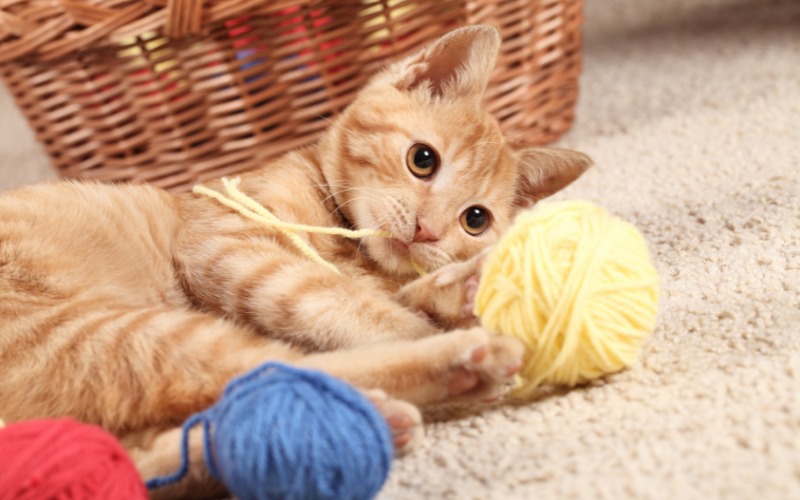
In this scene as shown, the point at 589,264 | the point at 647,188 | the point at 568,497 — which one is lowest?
the point at 647,188

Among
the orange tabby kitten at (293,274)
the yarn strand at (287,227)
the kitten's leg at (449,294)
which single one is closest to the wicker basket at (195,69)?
the orange tabby kitten at (293,274)

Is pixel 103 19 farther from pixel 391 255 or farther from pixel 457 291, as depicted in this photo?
pixel 457 291

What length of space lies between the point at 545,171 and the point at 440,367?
674mm

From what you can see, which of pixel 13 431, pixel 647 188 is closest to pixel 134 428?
pixel 13 431

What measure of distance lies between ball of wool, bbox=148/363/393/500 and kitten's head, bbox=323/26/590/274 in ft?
1.77

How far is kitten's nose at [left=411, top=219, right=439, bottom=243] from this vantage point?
4.23ft

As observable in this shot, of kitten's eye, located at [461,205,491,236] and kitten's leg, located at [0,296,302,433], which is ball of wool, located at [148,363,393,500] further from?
kitten's eye, located at [461,205,491,236]

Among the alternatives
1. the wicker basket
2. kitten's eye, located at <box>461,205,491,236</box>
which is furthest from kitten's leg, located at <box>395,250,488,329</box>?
the wicker basket

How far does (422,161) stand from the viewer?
136 cm

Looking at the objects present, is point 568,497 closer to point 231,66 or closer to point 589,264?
point 589,264

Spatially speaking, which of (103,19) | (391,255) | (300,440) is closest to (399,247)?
(391,255)

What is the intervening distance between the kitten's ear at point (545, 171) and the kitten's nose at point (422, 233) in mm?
302

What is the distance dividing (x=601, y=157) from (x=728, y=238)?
67 cm

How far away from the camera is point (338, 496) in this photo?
2.54ft
